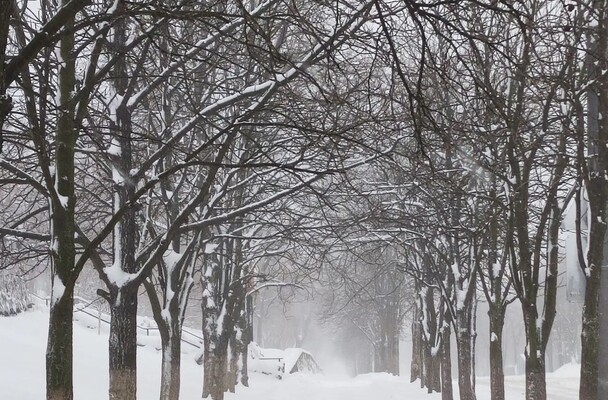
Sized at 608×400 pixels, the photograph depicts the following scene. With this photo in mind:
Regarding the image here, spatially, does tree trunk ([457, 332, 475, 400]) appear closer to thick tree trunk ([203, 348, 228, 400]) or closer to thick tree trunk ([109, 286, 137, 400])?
thick tree trunk ([203, 348, 228, 400])

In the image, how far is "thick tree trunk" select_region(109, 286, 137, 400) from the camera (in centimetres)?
824

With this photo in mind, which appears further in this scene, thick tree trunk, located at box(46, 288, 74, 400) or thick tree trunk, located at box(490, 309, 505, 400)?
thick tree trunk, located at box(490, 309, 505, 400)

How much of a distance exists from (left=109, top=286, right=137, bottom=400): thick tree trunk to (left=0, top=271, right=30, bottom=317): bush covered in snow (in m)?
17.4

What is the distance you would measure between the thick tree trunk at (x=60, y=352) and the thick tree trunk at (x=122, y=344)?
6.18 feet

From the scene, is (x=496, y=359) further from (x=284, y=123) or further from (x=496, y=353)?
(x=284, y=123)

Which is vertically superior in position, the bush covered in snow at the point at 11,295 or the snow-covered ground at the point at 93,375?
the bush covered in snow at the point at 11,295

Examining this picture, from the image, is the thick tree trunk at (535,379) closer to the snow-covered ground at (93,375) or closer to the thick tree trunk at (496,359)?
the thick tree trunk at (496,359)

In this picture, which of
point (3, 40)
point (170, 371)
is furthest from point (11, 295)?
point (3, 40)

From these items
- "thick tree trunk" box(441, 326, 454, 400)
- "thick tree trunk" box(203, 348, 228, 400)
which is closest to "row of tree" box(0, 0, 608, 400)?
"thick tree trunk" box(441, 326, 454, 400)

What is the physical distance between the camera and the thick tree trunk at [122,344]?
824 cm

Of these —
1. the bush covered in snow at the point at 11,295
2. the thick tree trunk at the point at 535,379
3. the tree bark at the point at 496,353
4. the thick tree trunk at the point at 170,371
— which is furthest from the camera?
the bush covered in snow at the point at 11,295

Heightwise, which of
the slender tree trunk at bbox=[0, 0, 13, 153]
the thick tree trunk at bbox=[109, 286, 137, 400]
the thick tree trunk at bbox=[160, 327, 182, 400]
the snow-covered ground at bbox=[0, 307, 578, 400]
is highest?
the slender tree trunk at bbox=[0, 0, 13, 153]

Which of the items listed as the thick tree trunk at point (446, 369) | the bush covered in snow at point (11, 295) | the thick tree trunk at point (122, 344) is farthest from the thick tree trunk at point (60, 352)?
the bush covered in snow at point (11, 295)

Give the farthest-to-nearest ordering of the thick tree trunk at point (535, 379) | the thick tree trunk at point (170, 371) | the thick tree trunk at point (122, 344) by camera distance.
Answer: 1. the thick tree trunk at point (170, 371)
2. the thick tree trunk at point (535, 379)
3. the thick tree trunk at point (122, 344)
